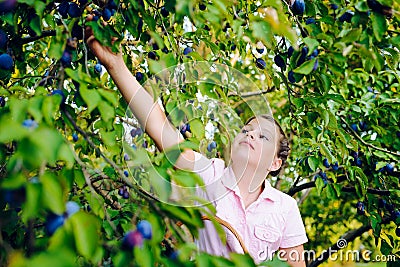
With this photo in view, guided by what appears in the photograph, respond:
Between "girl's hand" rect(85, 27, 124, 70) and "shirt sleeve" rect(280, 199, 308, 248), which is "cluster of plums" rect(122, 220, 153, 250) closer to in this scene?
"girl's hand" rect(85, 27, 124, 70)

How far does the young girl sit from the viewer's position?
1.45 m

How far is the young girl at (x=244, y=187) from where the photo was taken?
145cm

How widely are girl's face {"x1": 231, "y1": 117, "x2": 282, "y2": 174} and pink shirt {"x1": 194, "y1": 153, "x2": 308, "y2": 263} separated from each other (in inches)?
2.4

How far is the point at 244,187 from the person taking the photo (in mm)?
1688

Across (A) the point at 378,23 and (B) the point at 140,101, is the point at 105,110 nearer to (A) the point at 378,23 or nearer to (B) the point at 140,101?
(B) the point at 140,101

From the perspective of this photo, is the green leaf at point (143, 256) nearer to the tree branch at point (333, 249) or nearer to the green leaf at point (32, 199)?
the green leaf at point (32, 199)

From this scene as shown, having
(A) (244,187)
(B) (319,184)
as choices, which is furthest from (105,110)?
(B) (319,184)

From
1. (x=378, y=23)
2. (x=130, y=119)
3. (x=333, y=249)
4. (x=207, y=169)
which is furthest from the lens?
(x=333, y=249)

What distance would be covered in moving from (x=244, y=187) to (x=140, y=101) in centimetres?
48

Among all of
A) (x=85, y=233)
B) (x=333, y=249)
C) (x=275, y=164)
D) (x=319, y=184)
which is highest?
(x=85, y=233)

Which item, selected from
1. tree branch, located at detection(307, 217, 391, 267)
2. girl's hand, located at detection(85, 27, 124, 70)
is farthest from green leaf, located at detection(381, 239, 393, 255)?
girl's hand, located at detection(85, 27, 124, 70)

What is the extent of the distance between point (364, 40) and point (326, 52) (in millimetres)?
114

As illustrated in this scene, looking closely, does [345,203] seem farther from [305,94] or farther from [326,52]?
[326,52]

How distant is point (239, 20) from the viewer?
122 centimetres
